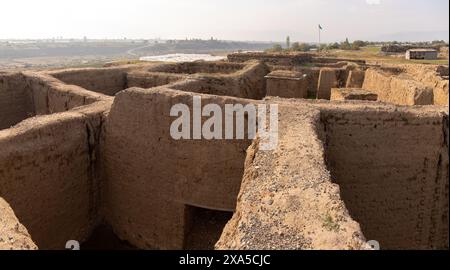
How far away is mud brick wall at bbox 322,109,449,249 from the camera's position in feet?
28.5

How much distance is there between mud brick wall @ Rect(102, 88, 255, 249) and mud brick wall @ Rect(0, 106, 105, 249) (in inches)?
23.9

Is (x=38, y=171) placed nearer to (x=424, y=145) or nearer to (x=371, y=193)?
(x=371, y=193)

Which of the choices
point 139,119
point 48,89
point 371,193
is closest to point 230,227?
point 371,193

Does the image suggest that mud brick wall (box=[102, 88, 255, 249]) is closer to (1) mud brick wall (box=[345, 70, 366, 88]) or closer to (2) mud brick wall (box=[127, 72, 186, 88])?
(2) mud brick wall (box=[127, 72, 186, 88])

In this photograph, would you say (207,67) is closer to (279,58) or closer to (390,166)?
(279,58)

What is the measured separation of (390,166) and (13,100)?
13636mm

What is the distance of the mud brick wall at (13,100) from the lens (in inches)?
597

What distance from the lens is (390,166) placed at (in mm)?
8828

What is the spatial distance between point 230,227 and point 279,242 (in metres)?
1.13

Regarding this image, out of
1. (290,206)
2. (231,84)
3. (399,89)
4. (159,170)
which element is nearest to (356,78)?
(399,89)

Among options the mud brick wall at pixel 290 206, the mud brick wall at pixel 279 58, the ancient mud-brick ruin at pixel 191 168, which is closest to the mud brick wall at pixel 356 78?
the mud brick wall at pixel 279 58

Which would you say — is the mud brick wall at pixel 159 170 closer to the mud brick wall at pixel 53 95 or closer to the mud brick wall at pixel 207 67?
the mud brick wall at pixel 53 95

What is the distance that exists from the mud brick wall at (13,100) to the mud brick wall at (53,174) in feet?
20.0
